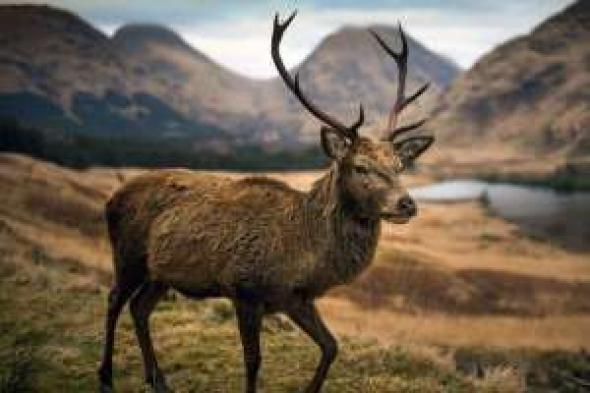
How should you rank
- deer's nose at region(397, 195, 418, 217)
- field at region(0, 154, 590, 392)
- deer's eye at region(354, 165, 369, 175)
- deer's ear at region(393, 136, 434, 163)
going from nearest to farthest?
deer's nose at region(397, 195, 418, 217), deer's eye at region(354, 165, 369, 175), deer's ear at region(393, 136, 434, 163), field at region(0, 154, 590, 392)

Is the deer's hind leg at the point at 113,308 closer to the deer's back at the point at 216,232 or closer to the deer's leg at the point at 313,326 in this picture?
the deer's back at the point at 216,232

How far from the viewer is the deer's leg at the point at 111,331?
34.1ft

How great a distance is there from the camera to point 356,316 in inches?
1398

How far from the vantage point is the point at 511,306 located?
133 feet

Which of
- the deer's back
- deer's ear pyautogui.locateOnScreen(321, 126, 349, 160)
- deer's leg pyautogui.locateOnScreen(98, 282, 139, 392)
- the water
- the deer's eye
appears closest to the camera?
the deer's eye

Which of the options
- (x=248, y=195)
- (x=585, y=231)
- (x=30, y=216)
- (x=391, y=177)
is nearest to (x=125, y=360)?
(x=248, y=195)

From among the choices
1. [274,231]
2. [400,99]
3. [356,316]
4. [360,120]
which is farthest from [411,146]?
[356,316]

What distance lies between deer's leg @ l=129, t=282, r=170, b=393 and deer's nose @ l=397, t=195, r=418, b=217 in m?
3.59

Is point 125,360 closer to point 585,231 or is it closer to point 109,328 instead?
point 109,328

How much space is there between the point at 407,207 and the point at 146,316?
Answer: 4056 millimetres

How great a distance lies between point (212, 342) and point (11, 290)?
18.4 ft

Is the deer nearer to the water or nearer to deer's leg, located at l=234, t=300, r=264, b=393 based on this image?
deer's leg, located at l=234, t=300, r=264, b=393

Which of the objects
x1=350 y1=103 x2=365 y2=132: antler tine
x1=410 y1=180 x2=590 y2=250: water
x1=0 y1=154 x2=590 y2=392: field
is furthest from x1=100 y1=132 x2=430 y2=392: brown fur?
x1=410 y1=180 x2=590 y2=250: water

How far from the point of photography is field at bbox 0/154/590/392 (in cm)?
1142
